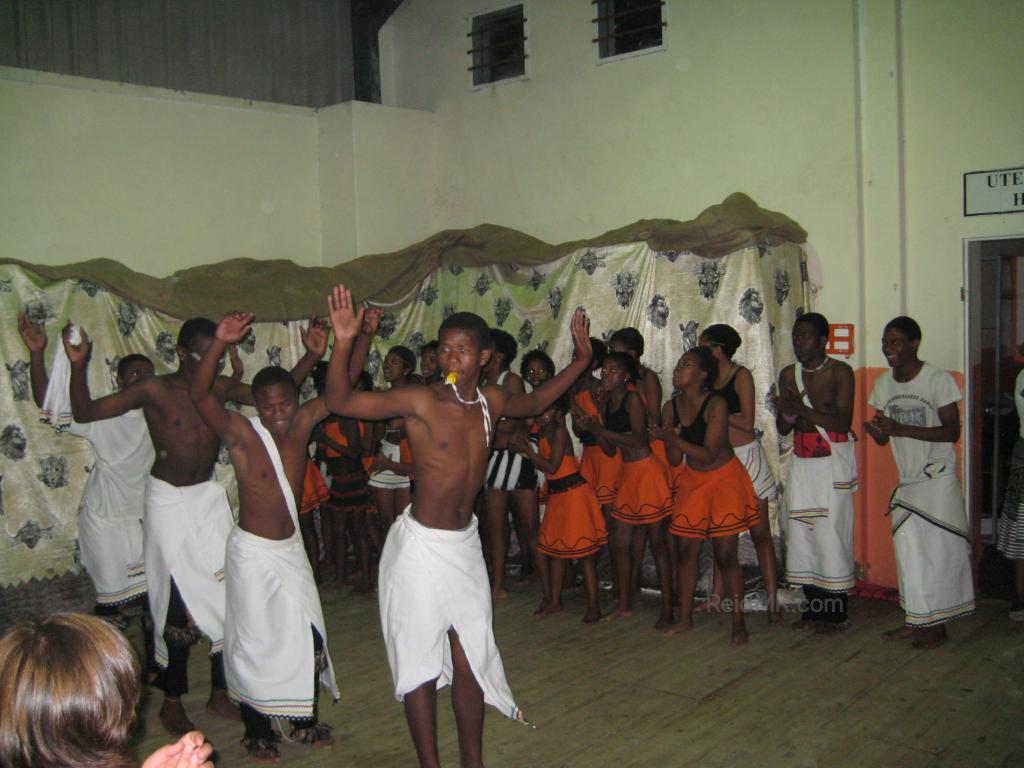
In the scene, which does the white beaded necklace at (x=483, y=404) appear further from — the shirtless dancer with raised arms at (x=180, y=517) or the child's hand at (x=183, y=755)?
the child's hand at (x=183, y=755)

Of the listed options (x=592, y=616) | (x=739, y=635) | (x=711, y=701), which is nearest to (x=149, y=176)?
(x=592, y=616)

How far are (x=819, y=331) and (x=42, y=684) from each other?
471 centimetres

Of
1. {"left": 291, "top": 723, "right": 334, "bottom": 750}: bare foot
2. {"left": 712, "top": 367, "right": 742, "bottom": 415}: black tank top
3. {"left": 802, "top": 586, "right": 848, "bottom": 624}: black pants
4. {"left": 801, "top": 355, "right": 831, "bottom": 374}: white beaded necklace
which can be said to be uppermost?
{"left": 801, "top": 355, "right": 831, "bottom": 374}: white beaded necklace

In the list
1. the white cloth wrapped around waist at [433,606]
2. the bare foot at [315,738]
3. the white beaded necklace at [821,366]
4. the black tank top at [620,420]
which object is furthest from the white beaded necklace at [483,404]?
the white beaded necklace at [821,366]

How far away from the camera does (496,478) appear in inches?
247

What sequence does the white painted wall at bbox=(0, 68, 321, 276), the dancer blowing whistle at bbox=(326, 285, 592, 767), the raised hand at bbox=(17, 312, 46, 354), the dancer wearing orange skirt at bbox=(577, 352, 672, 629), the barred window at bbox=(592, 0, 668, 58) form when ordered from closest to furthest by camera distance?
the dancer blowing whistle at bbox=(326, 285, 592, 767)
the raised hand at bbox=(17, 312, 46, 354)
the dancer wearing orange skirt at bbox=(577, 352, 672, 629)
the white painted wall at bbox=(0, 68, 321, 276)
the barred window at bbox=(592, 0, 668, 58)

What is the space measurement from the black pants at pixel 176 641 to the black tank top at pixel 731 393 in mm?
3156

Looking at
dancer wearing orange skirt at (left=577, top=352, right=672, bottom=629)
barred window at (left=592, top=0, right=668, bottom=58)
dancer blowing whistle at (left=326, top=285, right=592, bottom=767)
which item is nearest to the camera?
dancer blowing whistle at (left=326, top=285, right=592, bottom=767)

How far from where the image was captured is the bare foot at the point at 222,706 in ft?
14.6

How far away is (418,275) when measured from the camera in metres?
7.46

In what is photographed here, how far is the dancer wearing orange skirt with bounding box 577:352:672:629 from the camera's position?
5.56 metres

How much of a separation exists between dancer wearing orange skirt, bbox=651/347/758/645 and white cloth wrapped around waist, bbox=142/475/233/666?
2320 millimetres

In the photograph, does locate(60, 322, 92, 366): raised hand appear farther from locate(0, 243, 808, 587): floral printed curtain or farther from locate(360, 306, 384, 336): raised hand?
locate(0, 243, 808, 587): floral printed curtain

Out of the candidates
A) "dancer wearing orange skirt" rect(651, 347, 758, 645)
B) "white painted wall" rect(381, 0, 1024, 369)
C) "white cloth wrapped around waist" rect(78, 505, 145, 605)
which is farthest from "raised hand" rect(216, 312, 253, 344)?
"white painted wall" rect(381, 0, 1024, 369)
